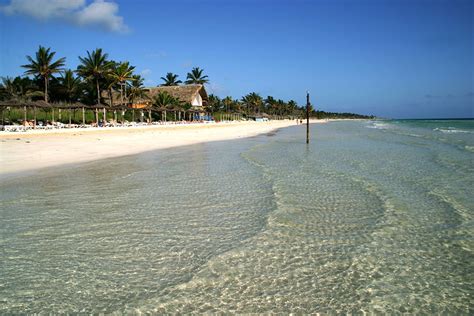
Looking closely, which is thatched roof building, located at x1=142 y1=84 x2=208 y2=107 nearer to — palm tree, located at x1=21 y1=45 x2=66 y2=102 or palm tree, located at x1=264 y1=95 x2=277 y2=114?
palm tree, located at x1=21 y1=45 x2=66 y2=102

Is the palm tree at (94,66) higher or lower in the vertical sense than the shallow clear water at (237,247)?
higher

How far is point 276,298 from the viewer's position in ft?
8.96

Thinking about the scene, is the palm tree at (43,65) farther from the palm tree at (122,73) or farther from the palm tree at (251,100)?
the palm tree at (251,100)

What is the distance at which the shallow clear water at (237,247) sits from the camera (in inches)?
108

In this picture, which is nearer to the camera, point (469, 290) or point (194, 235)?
point (469, 290)

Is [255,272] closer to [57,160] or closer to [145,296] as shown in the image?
[145,296]

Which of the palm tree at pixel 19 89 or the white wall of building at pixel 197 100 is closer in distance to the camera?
the palm tree at pixel 19 89

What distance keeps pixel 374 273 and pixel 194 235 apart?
85.4 inches

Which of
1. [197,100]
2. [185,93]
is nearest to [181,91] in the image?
[185,93]

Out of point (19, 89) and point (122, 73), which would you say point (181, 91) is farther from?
point (19, 89)

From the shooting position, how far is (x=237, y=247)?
12.4 ft

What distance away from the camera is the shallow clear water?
9.00 ft

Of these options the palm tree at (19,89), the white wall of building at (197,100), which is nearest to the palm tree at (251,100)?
the white wall of building at (197,100)

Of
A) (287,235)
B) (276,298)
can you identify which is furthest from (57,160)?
(276,298)
